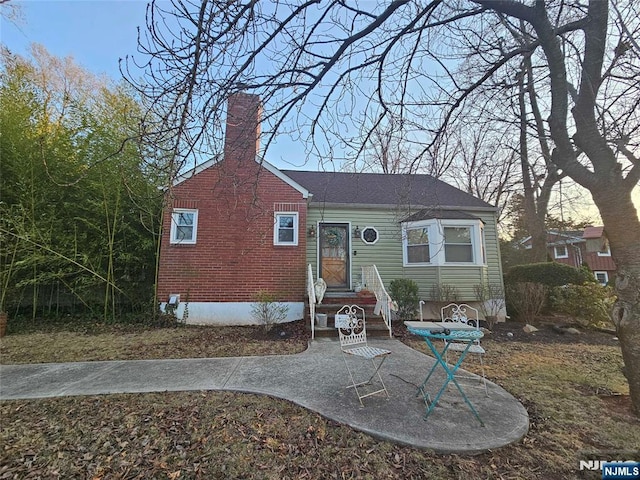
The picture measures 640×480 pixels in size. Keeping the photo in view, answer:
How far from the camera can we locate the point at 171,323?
745 cm

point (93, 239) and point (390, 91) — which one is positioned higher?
point (390, 91)

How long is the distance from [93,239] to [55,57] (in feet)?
30.4

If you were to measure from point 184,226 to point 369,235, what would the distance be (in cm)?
575

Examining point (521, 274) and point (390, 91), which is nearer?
point (390, 91)

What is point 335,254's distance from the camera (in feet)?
29.7

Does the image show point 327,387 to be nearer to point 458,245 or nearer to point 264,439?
point 264,439

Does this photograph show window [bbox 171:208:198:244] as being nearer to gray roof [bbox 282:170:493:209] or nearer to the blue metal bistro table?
gray roof [bbox 282:170:493:209]

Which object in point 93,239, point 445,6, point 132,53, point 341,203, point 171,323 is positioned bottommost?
point 171,323

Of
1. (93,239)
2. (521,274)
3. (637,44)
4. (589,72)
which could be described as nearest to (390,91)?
(589,72)

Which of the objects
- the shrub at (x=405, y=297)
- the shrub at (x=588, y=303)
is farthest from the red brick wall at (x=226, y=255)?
the shrub at (x=588, y=303)

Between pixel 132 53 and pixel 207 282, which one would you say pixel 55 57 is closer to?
pixel 207 282

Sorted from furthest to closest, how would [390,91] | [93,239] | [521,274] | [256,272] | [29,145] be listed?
[521,274], [256,272], [93,239], [29,145], [390,91]

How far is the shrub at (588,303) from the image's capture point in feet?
25.3

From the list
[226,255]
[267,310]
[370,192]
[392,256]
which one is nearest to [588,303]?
[392,256]
